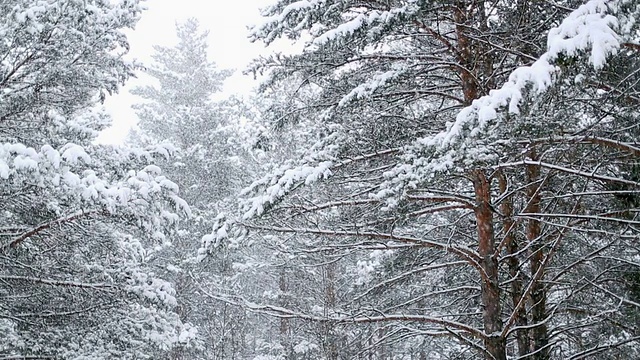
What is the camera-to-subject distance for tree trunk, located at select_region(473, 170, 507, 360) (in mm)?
5469

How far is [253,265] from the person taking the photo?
49.8 ft

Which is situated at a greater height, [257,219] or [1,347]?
[257,219]

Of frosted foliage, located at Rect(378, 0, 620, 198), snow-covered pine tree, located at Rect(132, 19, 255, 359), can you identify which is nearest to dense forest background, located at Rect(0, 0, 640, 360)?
Result: frosted foliage, located at Rect(378, 0, 620, 198)

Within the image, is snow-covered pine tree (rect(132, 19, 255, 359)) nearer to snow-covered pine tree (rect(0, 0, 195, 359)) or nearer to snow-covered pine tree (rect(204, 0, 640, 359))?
snow-covered pine tree (rect(0, 0, 195, 359))

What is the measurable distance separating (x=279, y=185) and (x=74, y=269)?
4419 millimetres

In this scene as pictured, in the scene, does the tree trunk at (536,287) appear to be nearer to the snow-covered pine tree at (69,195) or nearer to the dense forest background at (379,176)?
the dense forest background at (379,176)

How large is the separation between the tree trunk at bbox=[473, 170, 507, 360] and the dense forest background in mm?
21

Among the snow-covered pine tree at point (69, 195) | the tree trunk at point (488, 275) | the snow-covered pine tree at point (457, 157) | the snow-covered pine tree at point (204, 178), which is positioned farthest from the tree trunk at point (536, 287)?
the snow-covered pine tree at point (204, 178)

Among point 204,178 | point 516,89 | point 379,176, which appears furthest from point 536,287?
point 204,178

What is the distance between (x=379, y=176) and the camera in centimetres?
656

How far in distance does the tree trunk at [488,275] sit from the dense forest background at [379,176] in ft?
0.07

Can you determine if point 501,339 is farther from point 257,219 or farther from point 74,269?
point 74,269

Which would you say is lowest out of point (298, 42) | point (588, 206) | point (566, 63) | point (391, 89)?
point (566, 63)

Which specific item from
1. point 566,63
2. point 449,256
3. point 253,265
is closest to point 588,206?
point 449,256
